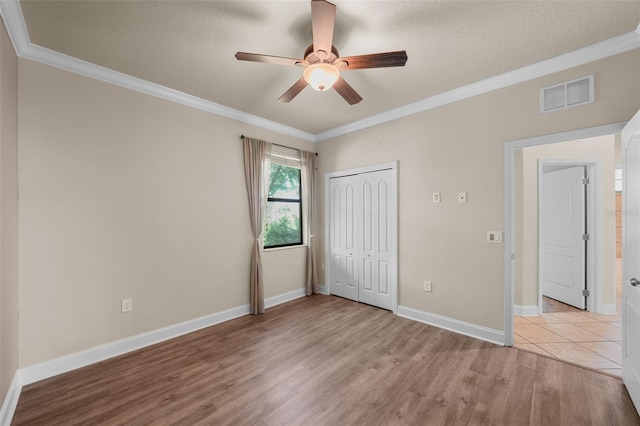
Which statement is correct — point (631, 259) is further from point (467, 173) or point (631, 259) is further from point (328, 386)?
point (328, 386)

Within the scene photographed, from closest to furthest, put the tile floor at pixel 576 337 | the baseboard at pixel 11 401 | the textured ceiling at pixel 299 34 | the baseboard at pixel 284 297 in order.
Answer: the baseboard at pixel 11 401 → the textured ceiling at pixel 299 34 → the tile floor at pixel 576 337 → the baseboard at pixel 284 297

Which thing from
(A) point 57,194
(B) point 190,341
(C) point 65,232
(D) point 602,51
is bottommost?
(B) point 190,341

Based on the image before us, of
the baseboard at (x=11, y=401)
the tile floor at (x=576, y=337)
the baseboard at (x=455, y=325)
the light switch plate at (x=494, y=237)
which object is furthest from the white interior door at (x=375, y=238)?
the baseboard at (x=11, y=401)

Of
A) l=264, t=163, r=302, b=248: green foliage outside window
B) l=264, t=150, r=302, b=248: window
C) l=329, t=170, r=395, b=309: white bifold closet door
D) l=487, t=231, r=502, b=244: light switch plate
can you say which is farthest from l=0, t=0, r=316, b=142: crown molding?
l=487, t=231, r=502, b=244: light switch plate

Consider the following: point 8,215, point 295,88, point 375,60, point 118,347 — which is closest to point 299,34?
point 295,88

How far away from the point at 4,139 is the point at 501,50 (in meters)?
3.83

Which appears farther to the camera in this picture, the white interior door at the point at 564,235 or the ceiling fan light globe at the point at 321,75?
the white interior door at the point at 564,235

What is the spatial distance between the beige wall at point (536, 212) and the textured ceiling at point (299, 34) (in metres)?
1.72

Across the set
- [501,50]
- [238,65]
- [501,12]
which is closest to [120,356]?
[238,65]

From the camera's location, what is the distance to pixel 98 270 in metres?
2.51

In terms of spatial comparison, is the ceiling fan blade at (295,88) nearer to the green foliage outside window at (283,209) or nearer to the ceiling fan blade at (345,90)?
the ceiling fan blade at (345,90)

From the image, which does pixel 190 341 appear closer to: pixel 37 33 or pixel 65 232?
pixel 65 232

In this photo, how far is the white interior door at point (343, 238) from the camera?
13.7 ft

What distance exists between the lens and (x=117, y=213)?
8.63 feet
